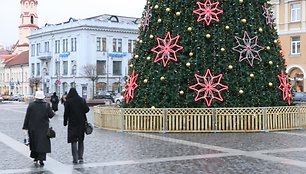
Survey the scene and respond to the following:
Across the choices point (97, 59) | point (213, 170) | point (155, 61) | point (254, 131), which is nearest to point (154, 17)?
point (155, 61)

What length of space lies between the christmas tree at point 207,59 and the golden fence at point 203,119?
0.60m

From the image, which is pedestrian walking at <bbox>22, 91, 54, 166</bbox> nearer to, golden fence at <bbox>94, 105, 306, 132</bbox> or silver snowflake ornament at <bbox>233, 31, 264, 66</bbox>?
golden fence at <bbox>94, 105, 306, 132</bbox>

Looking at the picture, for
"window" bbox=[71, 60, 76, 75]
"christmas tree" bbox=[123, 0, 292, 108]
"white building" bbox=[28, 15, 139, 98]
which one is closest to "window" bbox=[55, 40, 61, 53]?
"white building" bbox=[28, 15, 139, 98]

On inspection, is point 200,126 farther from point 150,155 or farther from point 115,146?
point 150,155

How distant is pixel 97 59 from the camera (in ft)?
238

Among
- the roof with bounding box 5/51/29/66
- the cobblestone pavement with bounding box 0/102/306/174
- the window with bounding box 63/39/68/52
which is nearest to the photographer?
the cobblestone pavement with bounding box 0/102/306/174

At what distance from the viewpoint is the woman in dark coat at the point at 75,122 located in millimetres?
10508

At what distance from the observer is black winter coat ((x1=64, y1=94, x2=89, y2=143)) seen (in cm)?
1051

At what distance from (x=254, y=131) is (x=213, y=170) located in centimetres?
741

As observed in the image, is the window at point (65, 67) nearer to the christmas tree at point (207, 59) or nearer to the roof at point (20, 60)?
the roof at point (20, 60)

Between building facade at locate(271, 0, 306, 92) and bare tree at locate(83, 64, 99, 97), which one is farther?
bare tree at locate(83, 64, 99, 97)

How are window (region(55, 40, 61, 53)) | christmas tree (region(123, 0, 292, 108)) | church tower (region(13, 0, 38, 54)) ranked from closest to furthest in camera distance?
christmas tree (region(123, 0, 292, 108)), window (region(55, 40, 61, 53)), church tower (region(13, 0, 38, 54))

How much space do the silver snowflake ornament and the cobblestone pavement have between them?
292 centimetres

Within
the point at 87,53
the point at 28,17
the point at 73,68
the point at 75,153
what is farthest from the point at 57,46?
the point at 75,153
